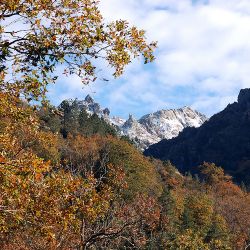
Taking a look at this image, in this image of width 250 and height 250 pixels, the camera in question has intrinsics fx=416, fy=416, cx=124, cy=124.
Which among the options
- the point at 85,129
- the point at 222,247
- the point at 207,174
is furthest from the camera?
the point at 207,174

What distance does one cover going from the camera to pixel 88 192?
604 inches

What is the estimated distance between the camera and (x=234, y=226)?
89.4 m

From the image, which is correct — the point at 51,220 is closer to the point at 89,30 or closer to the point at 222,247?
the point at 89,30

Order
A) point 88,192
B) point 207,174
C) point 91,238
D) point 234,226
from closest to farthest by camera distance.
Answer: point 88,192 < point 91,238 < point 234,226 < point 207,174

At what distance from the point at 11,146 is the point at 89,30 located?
3.94 meters

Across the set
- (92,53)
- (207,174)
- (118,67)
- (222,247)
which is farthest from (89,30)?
(207,174)

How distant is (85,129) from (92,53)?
11930 centimetres

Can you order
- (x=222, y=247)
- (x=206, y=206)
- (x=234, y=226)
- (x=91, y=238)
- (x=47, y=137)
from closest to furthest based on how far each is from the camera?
(x=47, y=137) → (x=91, y=238) → (x=222, y=247) → (x=206, y=206) → (x=234, y=226)

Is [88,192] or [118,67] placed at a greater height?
[118,67]

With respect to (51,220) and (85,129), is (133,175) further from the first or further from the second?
(51,220)

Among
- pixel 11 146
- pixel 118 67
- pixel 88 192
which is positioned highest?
pixel 118 67

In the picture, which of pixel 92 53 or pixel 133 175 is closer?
pixel 92 53

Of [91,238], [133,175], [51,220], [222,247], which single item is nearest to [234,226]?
[133,175]

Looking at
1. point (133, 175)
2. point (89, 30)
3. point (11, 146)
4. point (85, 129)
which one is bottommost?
point (11, 146)
